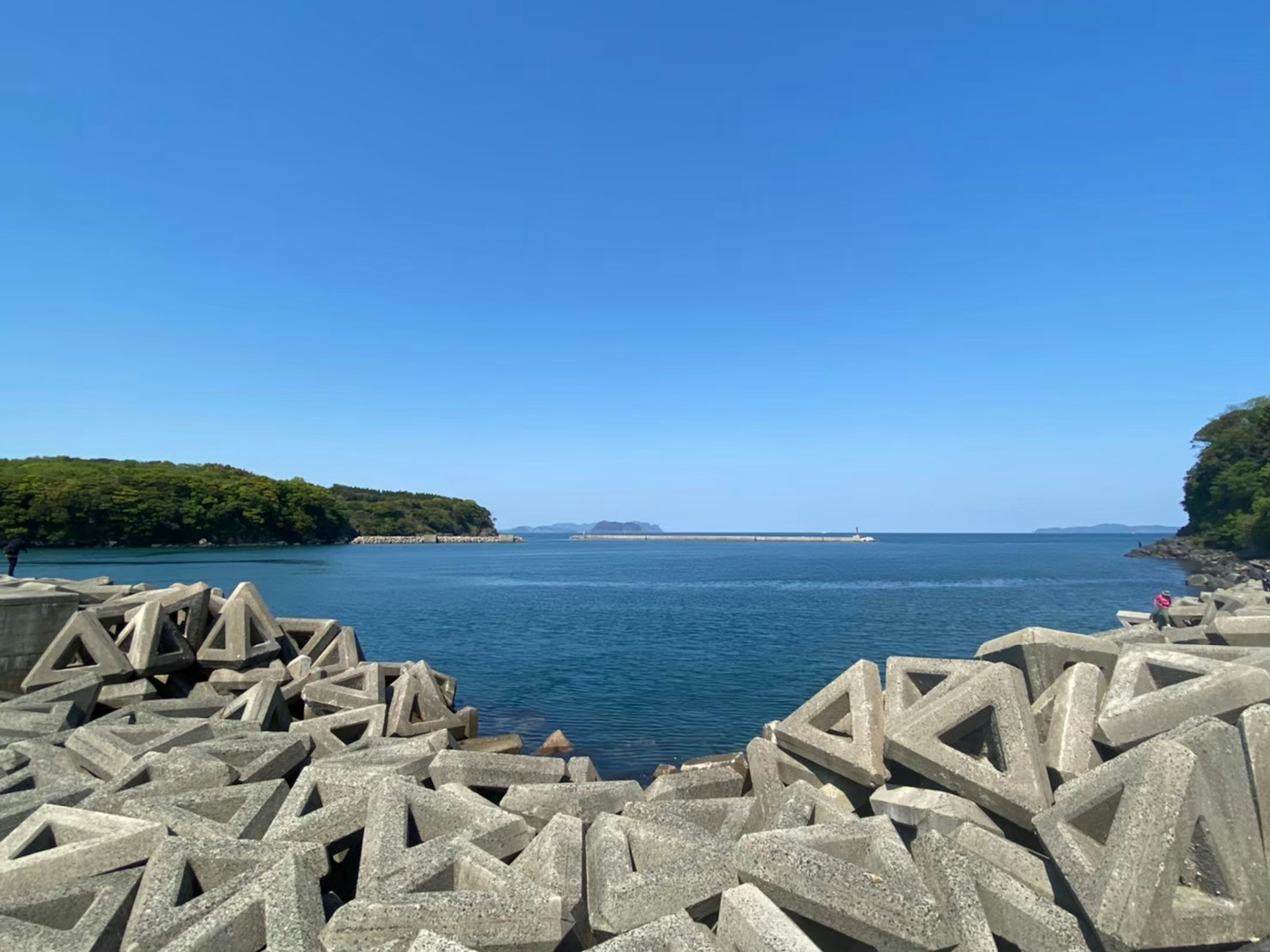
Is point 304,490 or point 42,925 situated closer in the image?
point 42,925

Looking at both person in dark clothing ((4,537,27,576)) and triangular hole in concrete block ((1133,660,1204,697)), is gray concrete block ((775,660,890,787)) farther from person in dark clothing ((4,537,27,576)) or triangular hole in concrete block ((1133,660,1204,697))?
person in dark clothing ((4,537,27,576))

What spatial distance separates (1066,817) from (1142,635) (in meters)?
8.17

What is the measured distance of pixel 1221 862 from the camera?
420cm

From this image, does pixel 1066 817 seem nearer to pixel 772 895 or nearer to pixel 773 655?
pixel 772 895

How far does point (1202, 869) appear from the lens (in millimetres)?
4316

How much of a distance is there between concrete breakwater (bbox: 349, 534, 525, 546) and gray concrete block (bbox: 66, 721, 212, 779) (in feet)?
508

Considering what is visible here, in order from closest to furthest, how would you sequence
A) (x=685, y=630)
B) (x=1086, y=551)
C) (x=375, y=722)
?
(x=375, y=722), (x=685, y=630), (x=1086, y=551)

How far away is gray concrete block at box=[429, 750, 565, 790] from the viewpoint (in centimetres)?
787

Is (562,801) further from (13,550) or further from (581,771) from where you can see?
(13,550)

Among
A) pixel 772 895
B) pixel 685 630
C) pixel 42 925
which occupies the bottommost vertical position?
pixel 685 630

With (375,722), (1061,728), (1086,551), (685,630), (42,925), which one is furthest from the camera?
(1086,551)

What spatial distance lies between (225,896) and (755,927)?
3646 millimetres

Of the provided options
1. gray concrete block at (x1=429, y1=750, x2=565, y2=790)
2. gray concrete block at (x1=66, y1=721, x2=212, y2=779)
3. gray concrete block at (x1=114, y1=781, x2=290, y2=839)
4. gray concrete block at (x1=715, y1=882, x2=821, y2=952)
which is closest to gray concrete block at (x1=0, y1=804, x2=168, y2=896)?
gray concrete block at (x1=114, y1=781, x2=290, y2=839)

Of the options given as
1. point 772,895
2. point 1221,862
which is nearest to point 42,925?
point 772,895
